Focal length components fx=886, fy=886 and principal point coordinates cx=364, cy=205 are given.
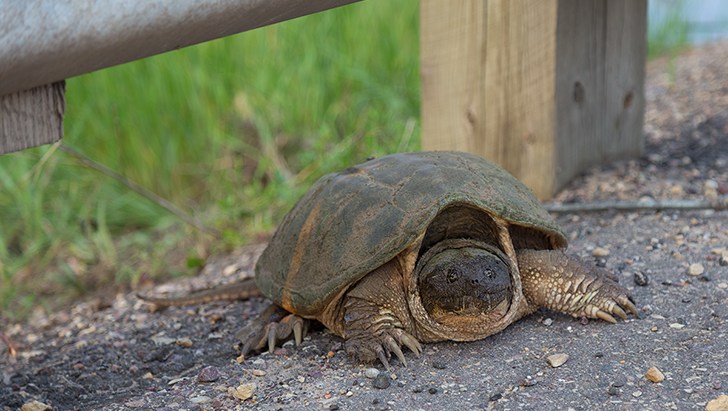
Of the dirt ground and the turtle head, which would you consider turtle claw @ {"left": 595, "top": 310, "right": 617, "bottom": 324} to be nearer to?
the dirt ground

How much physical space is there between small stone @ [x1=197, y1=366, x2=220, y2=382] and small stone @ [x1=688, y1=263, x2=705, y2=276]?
1483 mm

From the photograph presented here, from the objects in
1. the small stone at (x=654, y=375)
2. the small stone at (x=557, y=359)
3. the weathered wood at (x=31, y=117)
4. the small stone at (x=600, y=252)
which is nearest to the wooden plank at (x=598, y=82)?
the small stone at (x=600, y=252)

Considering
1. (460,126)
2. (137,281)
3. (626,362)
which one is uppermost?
(460,126)

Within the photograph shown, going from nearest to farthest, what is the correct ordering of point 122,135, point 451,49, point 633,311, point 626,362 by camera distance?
point 626,362 → point 633,311 → point 451,49 → point 122,135

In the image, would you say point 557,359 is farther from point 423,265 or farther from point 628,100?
→ point 628,100

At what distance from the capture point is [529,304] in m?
2.60

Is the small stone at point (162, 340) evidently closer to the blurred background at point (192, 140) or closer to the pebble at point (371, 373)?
the pebble at point (371, 373)

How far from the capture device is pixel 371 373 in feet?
7.68

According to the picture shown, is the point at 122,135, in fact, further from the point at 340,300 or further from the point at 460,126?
the point at 340,300

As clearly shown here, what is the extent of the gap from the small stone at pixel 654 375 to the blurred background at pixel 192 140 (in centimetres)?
221

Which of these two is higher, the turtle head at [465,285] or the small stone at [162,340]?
the turtle head at [465,285]

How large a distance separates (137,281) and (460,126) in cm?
161

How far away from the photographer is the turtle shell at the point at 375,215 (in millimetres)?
2438

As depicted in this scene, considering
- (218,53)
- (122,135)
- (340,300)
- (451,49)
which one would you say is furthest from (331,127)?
(340,300)
